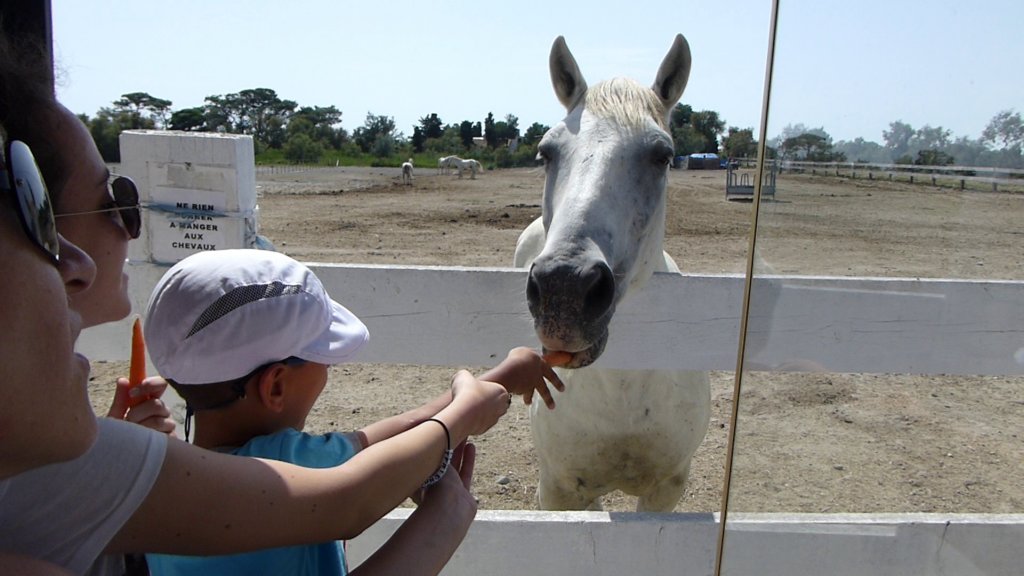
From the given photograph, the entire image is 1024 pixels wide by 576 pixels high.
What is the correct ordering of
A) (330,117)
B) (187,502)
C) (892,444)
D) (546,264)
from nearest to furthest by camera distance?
(187,502) < (892,444) < (546,264) < (330,117)

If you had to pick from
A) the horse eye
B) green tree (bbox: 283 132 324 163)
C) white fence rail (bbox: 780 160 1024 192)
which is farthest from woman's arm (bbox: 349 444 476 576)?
green tree (bbox: 283 132 324 163)

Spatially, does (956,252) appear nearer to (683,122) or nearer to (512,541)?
(512,541)

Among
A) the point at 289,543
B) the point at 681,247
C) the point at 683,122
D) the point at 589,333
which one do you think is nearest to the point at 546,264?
the point at 589,333

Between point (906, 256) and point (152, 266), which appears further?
point (152, 266)

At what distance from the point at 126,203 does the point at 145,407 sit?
0.43 m

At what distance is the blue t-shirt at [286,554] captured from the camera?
957 mm

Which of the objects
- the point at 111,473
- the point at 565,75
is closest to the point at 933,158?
the point at 111,473

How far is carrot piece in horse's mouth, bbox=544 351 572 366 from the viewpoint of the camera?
182 centimetres

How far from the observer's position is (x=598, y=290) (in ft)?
6.09

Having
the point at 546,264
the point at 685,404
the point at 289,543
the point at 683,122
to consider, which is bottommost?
the point at 685,404

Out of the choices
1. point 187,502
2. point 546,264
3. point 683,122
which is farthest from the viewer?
point 683,122

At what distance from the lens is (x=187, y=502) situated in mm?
772

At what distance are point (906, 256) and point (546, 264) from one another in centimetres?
99

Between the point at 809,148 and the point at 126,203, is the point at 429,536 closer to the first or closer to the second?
the point at 126,203
